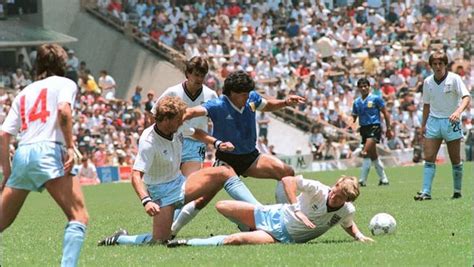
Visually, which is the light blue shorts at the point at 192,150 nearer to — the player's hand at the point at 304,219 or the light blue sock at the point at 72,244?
the player's hand at the point at 304,219

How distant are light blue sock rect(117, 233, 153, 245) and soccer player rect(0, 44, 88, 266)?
302cm

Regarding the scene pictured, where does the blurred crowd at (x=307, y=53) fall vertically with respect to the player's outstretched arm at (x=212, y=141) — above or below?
below

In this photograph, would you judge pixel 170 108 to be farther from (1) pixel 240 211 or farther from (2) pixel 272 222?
(2) pixel 272 222

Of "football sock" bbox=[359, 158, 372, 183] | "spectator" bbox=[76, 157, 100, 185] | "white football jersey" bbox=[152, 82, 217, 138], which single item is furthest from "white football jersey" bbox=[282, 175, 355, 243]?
"spectator" bbox=[76, 157, 100, 185]

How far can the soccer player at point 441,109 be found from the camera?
59.5ft

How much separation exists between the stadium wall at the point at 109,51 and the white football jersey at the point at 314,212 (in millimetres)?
29479

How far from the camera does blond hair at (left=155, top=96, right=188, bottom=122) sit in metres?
12.2

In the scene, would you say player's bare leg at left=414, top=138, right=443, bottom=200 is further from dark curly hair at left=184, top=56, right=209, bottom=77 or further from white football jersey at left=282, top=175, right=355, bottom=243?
white football jersey at left=282, top=175, right=355, bottom=243

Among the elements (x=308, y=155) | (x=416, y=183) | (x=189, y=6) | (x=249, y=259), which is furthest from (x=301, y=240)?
(x=189, y=6)

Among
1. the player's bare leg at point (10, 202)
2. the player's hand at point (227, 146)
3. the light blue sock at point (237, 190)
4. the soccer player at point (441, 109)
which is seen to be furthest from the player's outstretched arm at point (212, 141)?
the soccer player at point (441, 109)

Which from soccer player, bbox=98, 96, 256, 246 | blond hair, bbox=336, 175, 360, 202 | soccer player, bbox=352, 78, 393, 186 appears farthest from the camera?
soccer player, bbox=352, 78, 393, 186

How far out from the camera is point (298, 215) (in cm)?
1222

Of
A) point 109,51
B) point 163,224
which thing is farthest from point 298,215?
point 109,51

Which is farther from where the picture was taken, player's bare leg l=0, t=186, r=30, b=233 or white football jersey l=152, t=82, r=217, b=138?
white football jersey l=152, t=82, r=217, b=138
